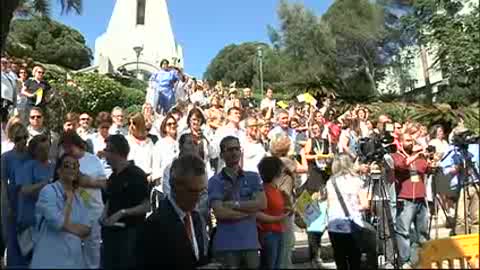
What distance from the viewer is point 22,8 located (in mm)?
22750

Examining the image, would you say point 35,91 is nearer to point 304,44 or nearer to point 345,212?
point 345,212

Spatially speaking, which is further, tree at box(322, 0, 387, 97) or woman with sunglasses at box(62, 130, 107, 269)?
tree at box(322, 0, 387, 97)

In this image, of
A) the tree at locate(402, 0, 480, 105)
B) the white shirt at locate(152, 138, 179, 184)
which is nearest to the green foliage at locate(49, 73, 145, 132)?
the white shirt at locate(152, 138, 179, 184)

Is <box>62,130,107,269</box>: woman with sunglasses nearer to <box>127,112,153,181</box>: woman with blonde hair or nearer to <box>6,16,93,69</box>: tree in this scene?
<box>127,112,153,181</box>: woman with blonde hair

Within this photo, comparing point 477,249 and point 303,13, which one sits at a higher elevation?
point 303,13

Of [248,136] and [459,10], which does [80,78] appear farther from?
[248,136]

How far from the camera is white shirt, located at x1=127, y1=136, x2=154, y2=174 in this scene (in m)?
7.65

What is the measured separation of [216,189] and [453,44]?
69.6 ft

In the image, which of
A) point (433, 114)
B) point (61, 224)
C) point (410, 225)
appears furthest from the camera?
point (433, 114)

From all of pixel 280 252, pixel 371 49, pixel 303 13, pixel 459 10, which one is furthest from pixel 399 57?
pixel 280 252

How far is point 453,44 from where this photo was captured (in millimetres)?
25031

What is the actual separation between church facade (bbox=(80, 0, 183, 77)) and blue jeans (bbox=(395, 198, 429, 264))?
39.9 meters

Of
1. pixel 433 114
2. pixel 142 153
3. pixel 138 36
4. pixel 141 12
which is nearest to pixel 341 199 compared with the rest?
pixel 142 153

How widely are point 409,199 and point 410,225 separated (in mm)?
299
